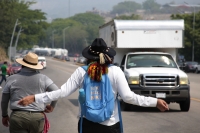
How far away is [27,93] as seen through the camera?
6926 millimetres

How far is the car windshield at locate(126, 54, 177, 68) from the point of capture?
16438 mm

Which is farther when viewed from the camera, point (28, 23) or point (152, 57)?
point (28, 23)

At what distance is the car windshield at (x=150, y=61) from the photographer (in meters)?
16.4

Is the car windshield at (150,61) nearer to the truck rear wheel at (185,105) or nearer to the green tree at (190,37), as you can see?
the truck rear wheel at (185,105)

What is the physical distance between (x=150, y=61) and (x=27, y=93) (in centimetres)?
996

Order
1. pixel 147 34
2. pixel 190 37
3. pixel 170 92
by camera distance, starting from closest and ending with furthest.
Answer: pixel 170 92 → pixel 147 34 → pixel 190 37

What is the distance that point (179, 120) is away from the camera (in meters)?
13.4

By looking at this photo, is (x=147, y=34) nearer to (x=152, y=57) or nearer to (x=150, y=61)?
(x=152, y=57)

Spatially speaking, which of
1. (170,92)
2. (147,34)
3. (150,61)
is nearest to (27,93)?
(170,92)

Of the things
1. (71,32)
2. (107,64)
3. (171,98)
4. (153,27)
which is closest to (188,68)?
(153,27)

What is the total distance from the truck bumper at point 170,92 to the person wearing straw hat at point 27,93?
8250mm

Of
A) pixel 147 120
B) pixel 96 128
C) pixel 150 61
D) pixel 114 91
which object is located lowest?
pixel 147 120

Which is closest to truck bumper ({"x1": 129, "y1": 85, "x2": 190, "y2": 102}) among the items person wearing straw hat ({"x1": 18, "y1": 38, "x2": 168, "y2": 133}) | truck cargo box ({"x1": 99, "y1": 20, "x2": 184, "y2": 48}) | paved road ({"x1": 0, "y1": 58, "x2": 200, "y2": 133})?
paved road ({"x1": 0, "y1": 58, "x2": 200, "y2": 133})

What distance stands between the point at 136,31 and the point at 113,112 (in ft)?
43.4
